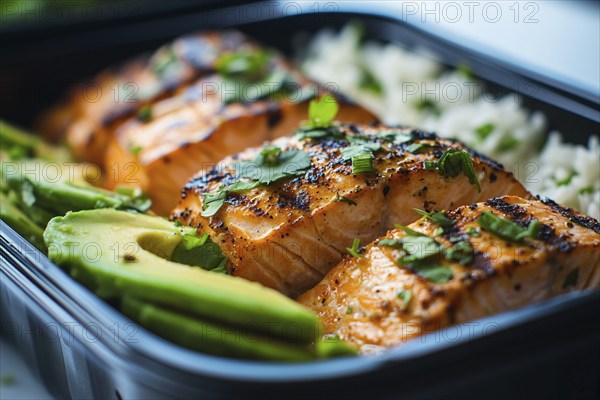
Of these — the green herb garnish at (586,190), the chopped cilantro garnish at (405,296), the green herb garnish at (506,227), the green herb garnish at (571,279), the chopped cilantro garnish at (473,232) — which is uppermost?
the green herb garnish at (506,227)

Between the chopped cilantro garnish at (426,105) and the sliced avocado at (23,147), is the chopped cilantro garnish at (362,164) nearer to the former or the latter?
the chopped cilantro garnish at (426,105)

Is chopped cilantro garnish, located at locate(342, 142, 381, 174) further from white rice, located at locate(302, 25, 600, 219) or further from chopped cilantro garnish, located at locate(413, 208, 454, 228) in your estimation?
white rice, located at locate(302, 25, 600, 219)

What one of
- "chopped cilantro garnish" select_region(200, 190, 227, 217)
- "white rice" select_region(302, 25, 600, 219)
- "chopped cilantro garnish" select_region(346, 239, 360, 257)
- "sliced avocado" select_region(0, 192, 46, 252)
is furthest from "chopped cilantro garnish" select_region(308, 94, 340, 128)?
"sliced avocado" select_region(0, 192, 46, 252)

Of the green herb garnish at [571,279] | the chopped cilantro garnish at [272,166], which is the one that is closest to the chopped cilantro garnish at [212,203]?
the chopped cilantro garnish at [272,166]

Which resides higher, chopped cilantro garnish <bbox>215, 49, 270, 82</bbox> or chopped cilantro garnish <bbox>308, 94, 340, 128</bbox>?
chopped cilantro garnish <bbox>308, 94, 340, 128</bbox>

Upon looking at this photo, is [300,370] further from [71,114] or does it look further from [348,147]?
[71,114]

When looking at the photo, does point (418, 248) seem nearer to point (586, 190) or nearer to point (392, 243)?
point (392, 243)
